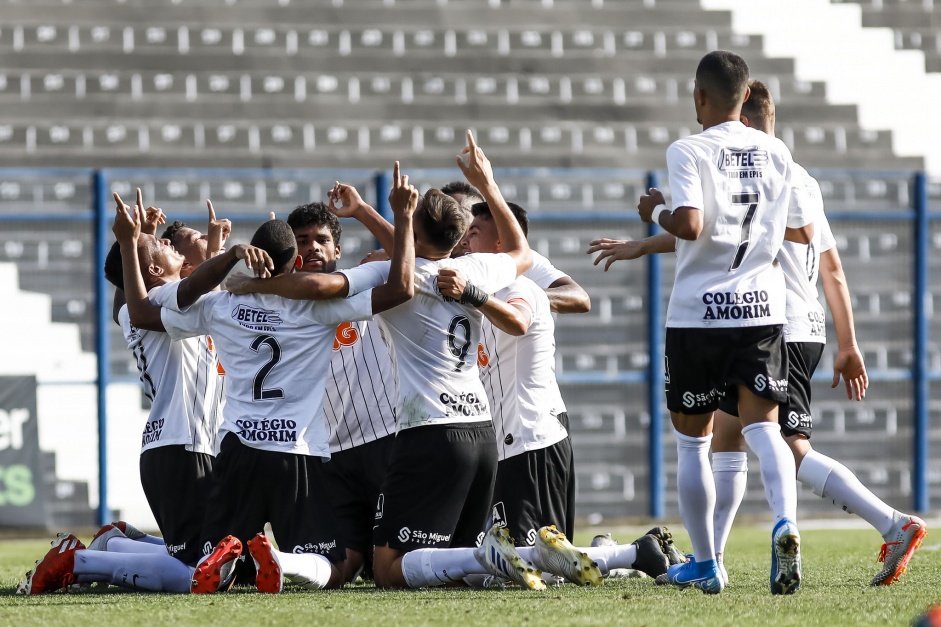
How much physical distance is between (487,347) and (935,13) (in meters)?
11.5

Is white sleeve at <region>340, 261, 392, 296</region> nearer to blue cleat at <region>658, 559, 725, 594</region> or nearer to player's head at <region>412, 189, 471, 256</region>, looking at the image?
player's head at <region>412, 189, 471, 256</region>

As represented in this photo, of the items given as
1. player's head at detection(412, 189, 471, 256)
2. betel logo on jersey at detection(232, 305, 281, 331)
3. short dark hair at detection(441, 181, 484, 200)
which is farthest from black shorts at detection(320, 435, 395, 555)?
short dark hair at detection(441, 181, 484, 200)

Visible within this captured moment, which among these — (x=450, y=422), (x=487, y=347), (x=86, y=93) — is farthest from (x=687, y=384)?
(x=86, y=93)

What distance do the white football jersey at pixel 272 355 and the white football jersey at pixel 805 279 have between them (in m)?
1.83

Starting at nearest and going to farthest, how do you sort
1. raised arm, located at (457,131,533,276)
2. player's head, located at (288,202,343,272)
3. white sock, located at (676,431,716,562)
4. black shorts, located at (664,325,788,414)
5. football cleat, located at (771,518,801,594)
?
1. football cleat, located at (771,518,801,594)
2. black shorts, located at (664,325,788,414)
3. white sock, located at (676,431,716,562)
4. raised arm, located at (457,131,533,276)
5. player's head, located at (288,202,343,272)

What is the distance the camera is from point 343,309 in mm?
5207

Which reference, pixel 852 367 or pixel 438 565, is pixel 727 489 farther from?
pixel 438 565

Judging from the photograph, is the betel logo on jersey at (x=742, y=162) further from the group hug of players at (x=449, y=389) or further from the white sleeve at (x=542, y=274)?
the white sleeve at (x=542, y=274)

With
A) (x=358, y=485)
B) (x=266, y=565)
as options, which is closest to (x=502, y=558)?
(x=266, y=565)

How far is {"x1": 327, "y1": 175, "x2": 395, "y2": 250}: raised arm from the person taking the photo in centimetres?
585

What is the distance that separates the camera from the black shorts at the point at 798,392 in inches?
205

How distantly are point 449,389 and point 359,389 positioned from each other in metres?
0.90

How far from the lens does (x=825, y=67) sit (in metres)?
14.6

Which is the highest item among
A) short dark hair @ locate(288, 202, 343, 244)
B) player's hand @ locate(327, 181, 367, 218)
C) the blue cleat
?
player's hand @ locate(327, 181, 367, 218)
